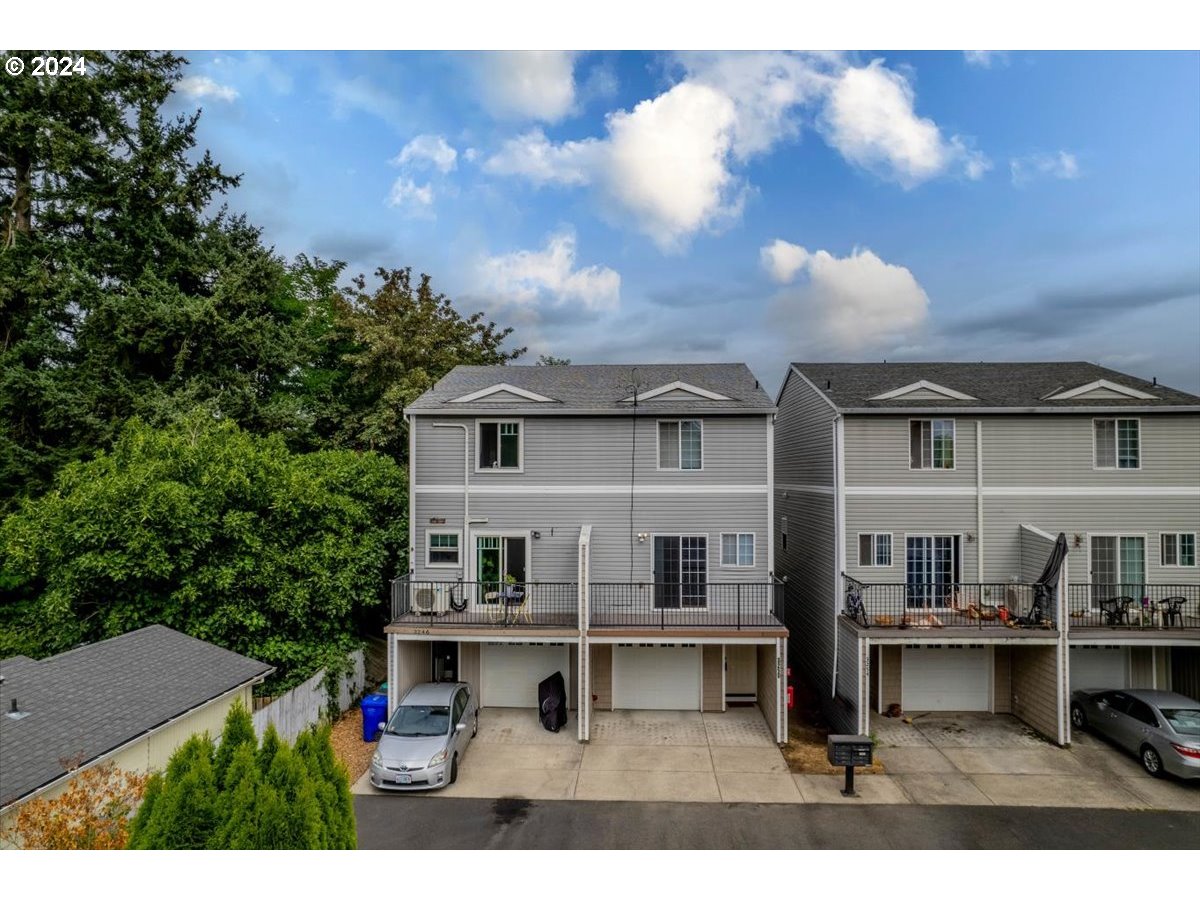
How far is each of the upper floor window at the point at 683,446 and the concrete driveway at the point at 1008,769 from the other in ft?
23.7

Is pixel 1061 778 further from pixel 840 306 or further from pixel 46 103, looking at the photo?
pixel 46 103

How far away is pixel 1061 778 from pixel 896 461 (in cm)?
676

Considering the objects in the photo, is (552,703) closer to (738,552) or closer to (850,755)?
(738,552)

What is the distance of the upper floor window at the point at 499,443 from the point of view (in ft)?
46.3

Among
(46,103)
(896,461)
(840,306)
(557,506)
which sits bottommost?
(557,506)

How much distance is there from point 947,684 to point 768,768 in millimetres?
5852

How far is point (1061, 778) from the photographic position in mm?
10633

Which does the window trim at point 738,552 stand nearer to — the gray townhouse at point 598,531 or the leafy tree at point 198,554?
the gray townhouse at point 598,531

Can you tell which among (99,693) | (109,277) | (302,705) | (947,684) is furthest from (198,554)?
(947,684)

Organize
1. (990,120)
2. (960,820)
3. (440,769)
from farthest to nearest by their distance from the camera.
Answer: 1. (990,120)
2. (440,769)
3. (960,820)

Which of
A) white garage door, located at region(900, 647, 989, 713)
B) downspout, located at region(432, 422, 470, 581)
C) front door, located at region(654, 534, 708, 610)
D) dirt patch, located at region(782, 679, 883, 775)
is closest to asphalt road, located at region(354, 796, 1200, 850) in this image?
dirt patch, located at region(782, 679, 883, 775)

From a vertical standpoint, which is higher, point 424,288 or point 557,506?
point 424,288

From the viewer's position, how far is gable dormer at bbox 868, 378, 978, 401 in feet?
45.5

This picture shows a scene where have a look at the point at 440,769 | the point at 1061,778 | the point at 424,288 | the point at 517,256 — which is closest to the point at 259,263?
the point at 424,288
